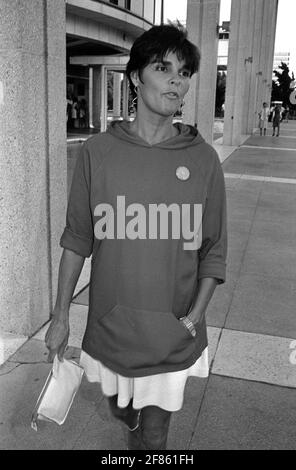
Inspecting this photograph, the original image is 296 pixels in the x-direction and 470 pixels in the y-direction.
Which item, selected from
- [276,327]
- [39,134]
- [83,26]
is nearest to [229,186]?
[276,327]

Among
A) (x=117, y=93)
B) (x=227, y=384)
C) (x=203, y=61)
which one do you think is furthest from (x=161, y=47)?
(x=117, y=93)

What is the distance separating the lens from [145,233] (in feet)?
5.92

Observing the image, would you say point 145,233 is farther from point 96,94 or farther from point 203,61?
point 96,94

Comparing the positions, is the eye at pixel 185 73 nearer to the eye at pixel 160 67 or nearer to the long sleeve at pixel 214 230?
the eye at pixel 160 67

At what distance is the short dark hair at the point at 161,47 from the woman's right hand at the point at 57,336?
102 centimetres

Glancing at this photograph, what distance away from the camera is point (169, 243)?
71.7 inches

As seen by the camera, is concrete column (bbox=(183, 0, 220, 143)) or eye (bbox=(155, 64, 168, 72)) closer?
eye (bbox=(155, 64, 168, 72))

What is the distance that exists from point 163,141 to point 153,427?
3.77 ft

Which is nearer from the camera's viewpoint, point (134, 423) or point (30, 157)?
point (134, 423)

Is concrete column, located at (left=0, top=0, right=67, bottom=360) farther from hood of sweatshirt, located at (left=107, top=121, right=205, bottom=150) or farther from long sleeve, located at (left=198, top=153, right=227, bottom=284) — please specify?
long sleeve, located at (left=198, top=153, right=227, bottom=284)

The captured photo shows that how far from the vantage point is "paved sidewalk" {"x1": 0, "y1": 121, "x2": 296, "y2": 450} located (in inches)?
111

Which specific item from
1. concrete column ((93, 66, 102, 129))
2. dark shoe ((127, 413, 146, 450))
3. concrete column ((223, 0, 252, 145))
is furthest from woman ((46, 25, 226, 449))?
concrete column ((93, 66, 102, 129))
